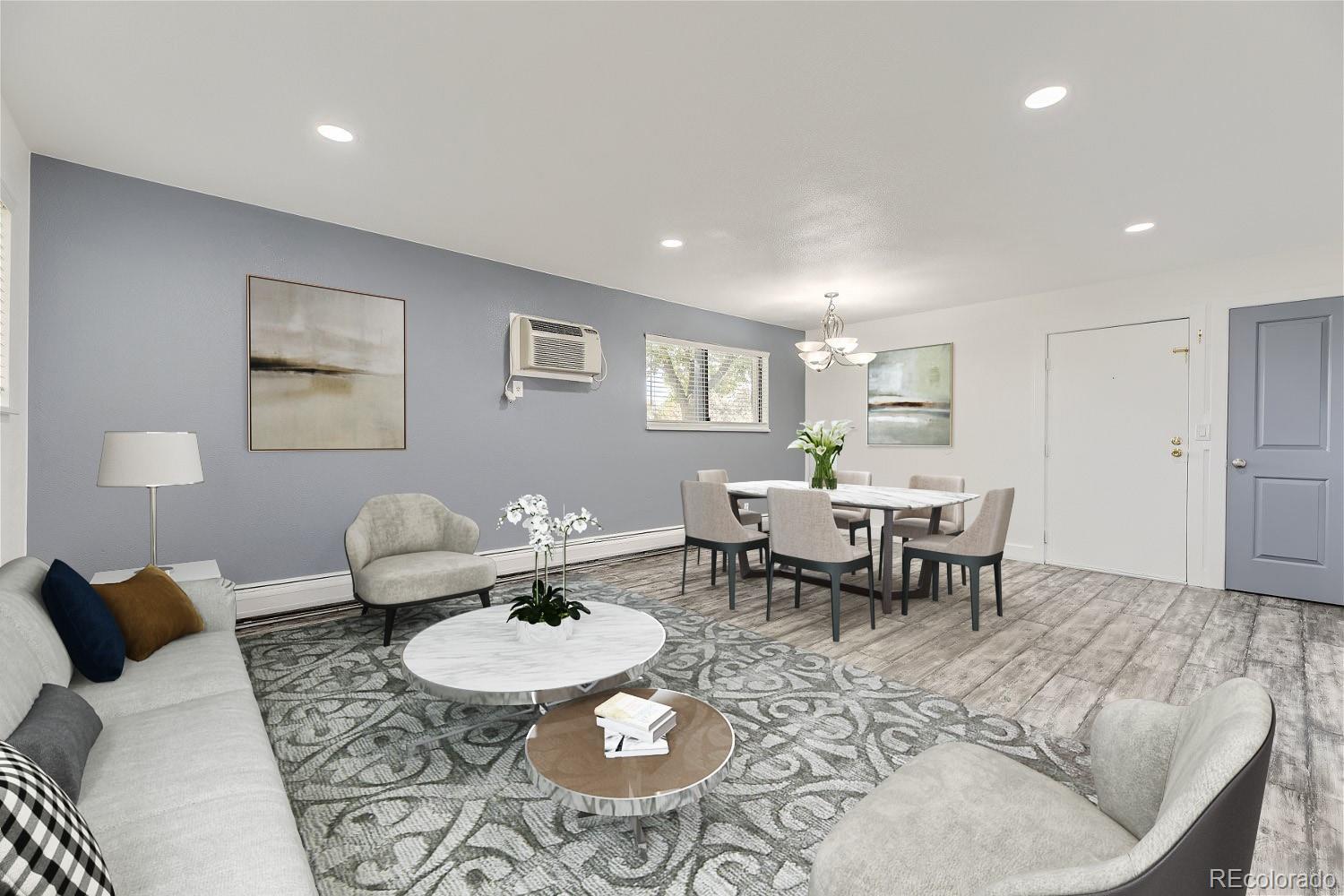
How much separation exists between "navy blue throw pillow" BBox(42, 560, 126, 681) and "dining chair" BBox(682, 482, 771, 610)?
2.93 m

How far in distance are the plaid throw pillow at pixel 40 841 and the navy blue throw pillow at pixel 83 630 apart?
3.80 feet

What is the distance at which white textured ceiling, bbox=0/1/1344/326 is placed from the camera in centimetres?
195

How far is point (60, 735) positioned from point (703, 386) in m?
5.41

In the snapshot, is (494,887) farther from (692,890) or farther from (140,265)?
(140,265)

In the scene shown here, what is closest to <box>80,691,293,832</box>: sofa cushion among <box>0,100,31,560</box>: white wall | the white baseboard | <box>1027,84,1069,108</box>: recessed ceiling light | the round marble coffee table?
the round marble coffee table

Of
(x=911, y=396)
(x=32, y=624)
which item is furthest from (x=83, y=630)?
(x=911, y=396)

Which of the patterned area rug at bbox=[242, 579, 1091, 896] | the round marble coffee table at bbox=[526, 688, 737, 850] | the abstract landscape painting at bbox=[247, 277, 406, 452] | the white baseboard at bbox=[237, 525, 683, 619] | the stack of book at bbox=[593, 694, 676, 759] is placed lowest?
the patterned area rug at bbox=[242, 579, 1091, 896]

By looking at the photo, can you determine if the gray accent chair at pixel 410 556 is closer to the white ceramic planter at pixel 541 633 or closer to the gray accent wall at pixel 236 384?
the gray accent wall at pixel 236 384

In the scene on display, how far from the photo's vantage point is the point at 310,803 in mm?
1811

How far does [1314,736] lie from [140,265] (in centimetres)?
588

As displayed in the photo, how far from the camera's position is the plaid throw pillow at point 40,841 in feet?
2.59

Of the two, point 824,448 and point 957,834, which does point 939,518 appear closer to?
point 824,448

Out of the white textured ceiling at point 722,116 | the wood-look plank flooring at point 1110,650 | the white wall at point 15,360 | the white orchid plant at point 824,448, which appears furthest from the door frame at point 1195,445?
the white wall at point 15,360

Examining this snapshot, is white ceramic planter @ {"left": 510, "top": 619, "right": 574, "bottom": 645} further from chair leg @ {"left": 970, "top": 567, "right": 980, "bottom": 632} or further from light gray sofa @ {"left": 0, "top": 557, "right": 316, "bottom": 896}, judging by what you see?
chair leg @ {"left": 970, "top": 567, "right": 980, "bottom": 632}
